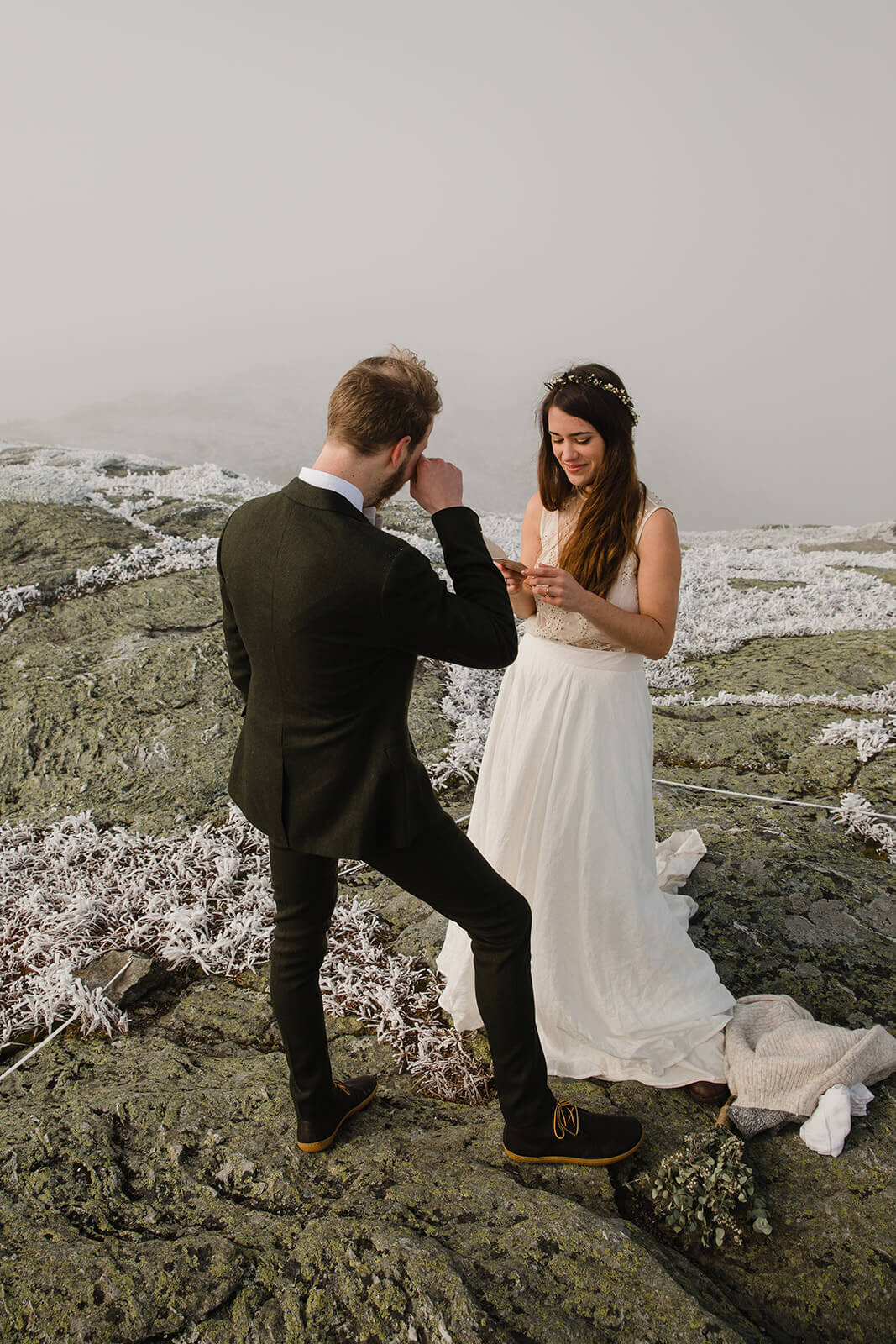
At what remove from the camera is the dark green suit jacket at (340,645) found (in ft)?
7.34

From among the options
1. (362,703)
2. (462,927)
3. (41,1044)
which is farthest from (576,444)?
(41,1044)

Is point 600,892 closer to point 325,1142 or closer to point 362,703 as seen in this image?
point 325,1142

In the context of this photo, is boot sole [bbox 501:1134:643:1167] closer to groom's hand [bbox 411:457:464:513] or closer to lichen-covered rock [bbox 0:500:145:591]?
groom's hand [bbox 411:457:464:513]

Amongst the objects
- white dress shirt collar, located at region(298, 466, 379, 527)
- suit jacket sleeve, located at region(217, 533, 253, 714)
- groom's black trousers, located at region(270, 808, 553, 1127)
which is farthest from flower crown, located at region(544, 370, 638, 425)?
groom's black trousers, located at region(270, 808, 553, 1127)

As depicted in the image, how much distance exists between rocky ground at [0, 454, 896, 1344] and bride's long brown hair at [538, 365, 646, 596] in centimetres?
198

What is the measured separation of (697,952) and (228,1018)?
7.29 ft

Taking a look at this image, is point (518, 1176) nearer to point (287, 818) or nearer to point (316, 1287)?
point (316, 1287)

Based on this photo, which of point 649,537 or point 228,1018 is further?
point 228,1018

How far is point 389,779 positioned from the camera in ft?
8.11

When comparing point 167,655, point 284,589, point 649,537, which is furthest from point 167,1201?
point 167,655

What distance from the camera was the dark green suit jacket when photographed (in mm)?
2236

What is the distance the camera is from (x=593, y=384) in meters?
3.38

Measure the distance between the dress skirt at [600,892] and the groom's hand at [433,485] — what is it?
124 cm

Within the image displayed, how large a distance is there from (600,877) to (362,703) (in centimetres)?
153
